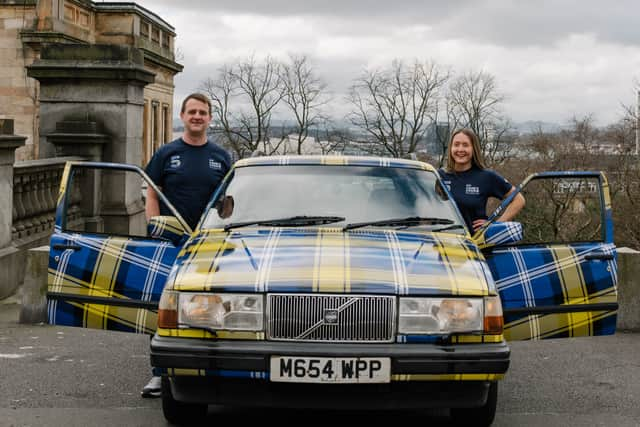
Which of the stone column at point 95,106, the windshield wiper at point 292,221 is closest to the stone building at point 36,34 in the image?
the stone column at point 95,106

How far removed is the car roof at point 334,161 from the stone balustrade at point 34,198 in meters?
5.55

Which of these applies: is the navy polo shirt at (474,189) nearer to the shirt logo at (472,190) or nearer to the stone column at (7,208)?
the shirt logo at (472,190)

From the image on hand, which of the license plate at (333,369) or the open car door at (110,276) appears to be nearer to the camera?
the license plate at (333,369)

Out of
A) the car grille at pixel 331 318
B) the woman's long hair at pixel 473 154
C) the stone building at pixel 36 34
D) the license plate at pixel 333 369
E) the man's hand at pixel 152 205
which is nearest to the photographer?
the license plate at pixel 333 369

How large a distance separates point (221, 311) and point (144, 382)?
2232 millimetres

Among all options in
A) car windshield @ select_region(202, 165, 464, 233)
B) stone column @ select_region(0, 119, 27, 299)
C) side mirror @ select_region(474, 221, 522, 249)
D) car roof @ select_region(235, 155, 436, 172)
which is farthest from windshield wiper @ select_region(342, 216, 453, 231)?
stone column @ select_region(0, 119, 27, 299)

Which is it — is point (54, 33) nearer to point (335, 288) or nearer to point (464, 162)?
point (464, 162)

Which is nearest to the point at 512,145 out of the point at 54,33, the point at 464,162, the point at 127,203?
the point at 54,33

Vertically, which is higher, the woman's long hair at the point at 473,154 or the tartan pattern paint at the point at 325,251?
the woman's long hair at the point at 473,154

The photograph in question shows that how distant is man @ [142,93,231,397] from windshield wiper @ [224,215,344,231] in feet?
3.99

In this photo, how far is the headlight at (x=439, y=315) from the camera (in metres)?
5.03

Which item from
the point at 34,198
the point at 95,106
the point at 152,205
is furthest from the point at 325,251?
the point at 95,106

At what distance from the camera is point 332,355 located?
4891mm

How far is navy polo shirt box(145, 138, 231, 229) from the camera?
24.0 ft
